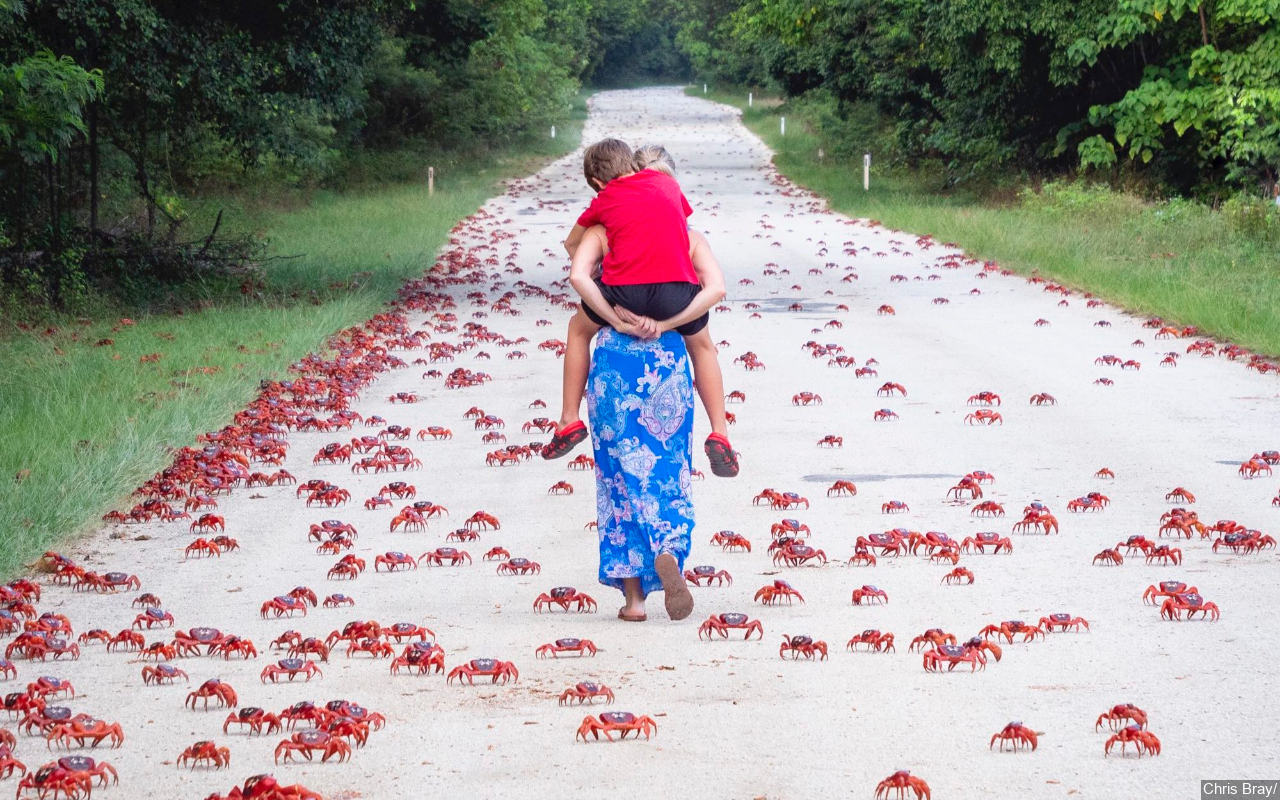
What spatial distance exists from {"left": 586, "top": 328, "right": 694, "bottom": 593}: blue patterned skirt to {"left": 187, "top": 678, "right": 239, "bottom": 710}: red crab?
179 cm

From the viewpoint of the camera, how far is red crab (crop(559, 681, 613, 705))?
221 inches

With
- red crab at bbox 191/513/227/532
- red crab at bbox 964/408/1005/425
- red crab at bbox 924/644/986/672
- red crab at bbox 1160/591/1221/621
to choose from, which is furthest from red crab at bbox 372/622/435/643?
red crab at bbox 964/408/1005/425

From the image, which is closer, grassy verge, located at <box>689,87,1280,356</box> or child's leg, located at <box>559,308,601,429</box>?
child's leg, located at <box>559,308,601,429</box>

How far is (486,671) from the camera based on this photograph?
5.92 m

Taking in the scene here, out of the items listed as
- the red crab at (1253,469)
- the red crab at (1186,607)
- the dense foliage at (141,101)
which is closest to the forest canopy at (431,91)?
the dense foliage at (141,101)

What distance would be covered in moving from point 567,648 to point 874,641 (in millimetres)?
1211

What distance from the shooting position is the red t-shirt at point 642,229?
271 inches

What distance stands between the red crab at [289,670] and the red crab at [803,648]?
1800 millimetres

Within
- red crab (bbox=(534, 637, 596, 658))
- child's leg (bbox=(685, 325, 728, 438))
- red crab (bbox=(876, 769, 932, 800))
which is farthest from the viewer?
child's leg (bbox=(685, 325, 728, 438))

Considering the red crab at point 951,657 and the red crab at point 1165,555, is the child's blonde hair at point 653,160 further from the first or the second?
the red crab at point 1165,555

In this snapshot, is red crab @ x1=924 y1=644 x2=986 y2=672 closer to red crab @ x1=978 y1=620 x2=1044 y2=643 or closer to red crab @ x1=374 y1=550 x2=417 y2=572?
red crab @ x1=978 y1=620 x2=1044 y2=643

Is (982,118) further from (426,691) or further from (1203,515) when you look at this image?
(426,691)

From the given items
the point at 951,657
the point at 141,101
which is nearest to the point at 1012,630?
the point at 951,657

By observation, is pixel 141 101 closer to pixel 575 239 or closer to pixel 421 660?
pixel 575 239
